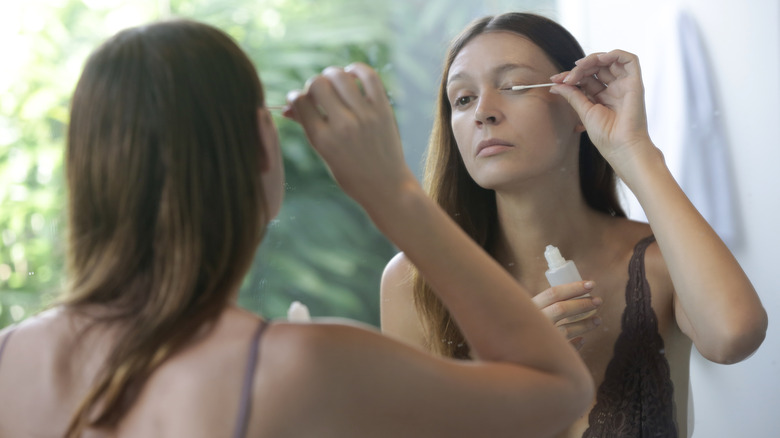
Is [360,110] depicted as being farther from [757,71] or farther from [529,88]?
[757,71]

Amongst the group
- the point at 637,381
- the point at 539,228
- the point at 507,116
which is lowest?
the point at 637,381

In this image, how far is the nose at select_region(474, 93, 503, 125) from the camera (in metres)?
0.68

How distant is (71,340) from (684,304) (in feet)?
1.63

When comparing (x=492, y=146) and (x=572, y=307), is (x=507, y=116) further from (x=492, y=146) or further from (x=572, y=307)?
(x=572, y=307)

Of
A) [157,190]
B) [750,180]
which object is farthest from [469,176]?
[157,190]

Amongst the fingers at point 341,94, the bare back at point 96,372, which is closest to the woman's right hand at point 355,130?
the fingers at point 341,94

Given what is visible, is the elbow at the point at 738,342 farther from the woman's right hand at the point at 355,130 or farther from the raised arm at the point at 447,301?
the woman's right hand at the point at 355,130

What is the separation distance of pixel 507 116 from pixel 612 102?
11 centimetres

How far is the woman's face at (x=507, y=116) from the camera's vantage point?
68 centimetres

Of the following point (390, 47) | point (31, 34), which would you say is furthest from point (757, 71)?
point (31, 34)

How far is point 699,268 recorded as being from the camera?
66 cm

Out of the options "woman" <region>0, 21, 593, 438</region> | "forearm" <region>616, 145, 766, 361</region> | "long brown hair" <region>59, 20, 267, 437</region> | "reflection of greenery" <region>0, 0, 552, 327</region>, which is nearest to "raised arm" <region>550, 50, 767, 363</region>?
"forearm" <region>616, 145, 766, 361</region>

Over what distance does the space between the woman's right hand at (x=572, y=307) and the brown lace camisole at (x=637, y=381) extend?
4 cm

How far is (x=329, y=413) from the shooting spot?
407 mm
